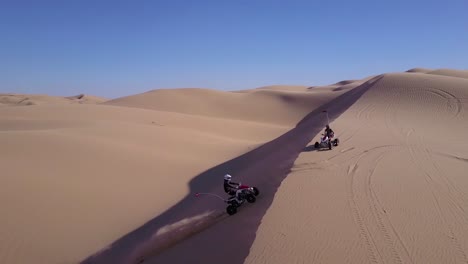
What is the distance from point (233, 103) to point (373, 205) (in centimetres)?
4230

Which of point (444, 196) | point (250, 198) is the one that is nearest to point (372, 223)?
point (444, 196)

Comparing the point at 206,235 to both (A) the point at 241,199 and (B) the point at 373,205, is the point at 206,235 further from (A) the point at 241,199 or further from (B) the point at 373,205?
(B) the point at 373,205

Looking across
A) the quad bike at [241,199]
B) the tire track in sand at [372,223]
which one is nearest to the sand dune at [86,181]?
the quad bike at [241,199]

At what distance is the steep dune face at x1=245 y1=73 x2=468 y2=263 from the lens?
13.8 ft

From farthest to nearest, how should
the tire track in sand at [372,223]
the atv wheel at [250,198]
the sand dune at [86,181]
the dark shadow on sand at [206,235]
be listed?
1. the sand dune at [86,181]
2. the atv wheel at [250,198]
3. the dark shadow on sand at [206,235]
4. the tire track in sand at [372,223]

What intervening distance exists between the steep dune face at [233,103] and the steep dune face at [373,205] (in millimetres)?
29577

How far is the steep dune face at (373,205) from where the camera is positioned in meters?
4.22

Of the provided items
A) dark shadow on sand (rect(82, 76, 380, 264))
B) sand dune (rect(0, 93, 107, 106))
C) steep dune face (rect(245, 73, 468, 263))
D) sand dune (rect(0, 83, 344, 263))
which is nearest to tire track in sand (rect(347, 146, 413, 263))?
steep dune face (rect(245, 73, 468, 263))

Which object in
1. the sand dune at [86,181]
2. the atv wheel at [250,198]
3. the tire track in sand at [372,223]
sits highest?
the tire track in sand at [372,223]

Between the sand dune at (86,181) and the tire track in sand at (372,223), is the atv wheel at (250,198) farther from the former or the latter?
the sand dune at (86,181)

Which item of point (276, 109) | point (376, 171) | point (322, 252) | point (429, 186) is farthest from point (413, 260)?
point (276, 109)

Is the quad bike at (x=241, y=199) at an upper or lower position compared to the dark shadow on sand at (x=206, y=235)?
upper

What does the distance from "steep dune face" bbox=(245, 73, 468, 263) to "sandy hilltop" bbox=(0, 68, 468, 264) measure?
2cm

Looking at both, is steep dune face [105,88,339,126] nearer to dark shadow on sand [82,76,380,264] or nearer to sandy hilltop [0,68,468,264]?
sandy hilltop [0,68,468,264]
